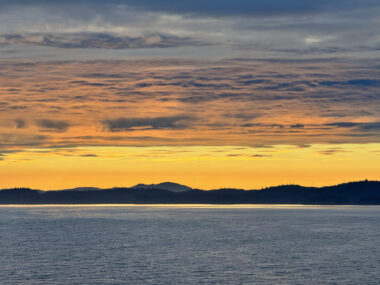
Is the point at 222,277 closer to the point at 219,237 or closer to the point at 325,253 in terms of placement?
the point at 325,253

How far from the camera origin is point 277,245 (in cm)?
12306

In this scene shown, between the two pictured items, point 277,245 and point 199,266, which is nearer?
point 199,266

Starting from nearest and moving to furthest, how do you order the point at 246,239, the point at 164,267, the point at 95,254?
the point at 164,267
the point at 95,254
the point at 246,239

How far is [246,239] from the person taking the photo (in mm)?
138750

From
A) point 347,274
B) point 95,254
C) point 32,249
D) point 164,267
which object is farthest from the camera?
point 32,249

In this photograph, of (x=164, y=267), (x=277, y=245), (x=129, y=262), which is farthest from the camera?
(x=277, y=245)

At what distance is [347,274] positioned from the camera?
266ft

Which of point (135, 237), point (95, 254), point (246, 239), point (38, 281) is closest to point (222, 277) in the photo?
point (38, 281)

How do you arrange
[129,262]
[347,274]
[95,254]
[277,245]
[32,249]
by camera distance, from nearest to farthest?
[347,274], [129,262], [95,254], [32,249], [277,245]

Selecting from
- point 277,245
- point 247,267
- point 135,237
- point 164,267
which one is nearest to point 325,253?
point 277,245

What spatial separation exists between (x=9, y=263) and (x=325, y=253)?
5794 centimetres

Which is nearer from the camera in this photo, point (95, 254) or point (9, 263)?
point (9, 263)

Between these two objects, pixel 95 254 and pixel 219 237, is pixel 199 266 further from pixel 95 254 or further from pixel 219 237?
pixel 219 237

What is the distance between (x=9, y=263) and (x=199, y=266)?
31.6m
